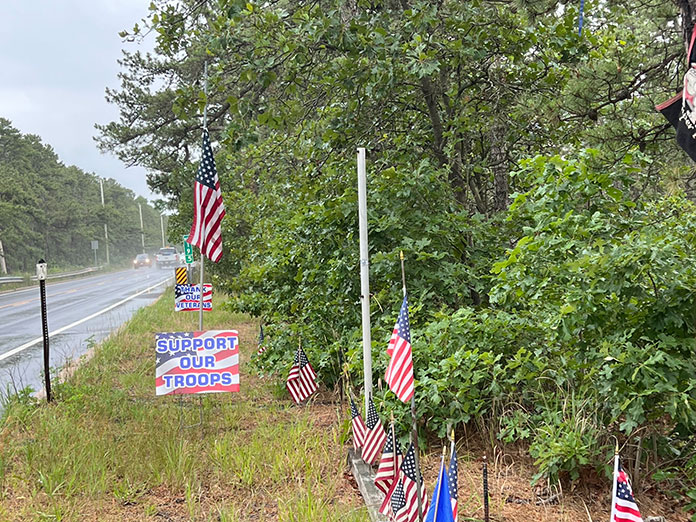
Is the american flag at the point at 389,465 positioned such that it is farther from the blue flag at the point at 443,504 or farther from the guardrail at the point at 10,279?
the guardrail at the point at 10,279

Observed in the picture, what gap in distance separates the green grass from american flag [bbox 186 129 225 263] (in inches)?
71.3

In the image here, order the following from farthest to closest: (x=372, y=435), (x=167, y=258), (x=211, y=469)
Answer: (x=167, y=258), (x=211, y=469), (x=372, y=435)

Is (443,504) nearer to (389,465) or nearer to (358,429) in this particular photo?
(389,465)

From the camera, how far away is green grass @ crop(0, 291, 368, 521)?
4.23 meters

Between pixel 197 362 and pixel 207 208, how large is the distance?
5.33 feet

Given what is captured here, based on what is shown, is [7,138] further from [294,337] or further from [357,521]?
[357,521]

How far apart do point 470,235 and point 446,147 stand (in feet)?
4.23

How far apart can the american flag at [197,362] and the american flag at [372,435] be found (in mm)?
1765

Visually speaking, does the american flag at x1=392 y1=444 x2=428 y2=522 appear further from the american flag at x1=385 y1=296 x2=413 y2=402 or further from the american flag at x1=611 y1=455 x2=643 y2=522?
the american flag at x1=611 y1=455 x2=643 y2=522

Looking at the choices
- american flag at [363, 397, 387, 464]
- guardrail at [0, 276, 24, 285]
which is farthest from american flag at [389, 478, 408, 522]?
guardrail at [0, 276, 24, 285]

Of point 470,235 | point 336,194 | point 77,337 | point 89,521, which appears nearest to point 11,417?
point 89,521

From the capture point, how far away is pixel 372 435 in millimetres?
4480

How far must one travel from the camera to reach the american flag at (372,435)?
177 inches

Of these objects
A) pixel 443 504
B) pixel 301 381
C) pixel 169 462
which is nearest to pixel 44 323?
pixel 301 381
